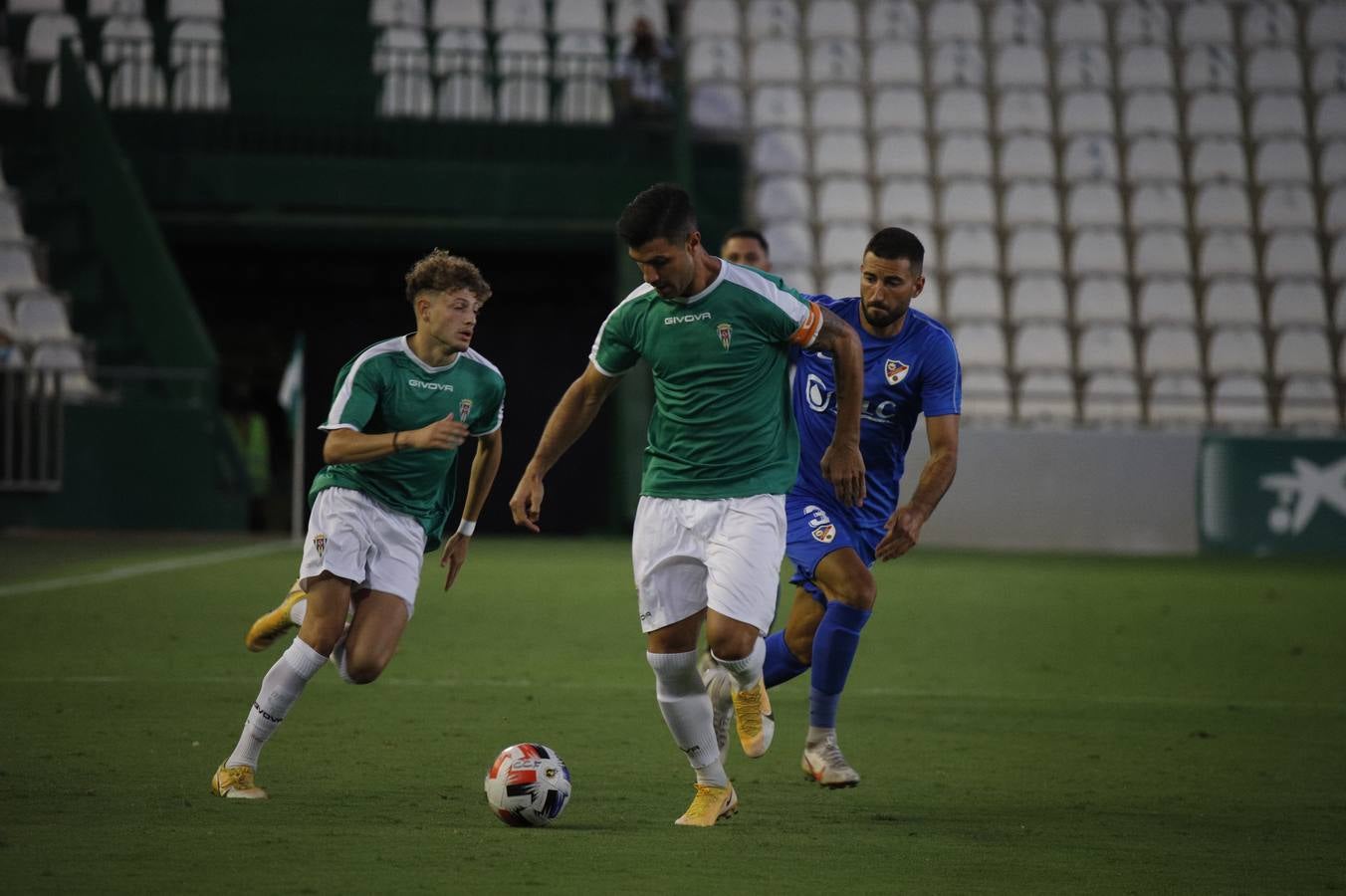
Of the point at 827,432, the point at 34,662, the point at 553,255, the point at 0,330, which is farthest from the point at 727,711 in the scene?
the point at 553,255

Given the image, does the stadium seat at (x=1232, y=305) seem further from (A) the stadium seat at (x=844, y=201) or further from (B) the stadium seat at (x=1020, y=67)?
(A) the stadium seat at (x=844, y=201)

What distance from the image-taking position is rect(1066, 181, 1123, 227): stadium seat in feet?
75.9

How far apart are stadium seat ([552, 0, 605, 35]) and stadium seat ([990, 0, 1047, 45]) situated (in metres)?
5.95

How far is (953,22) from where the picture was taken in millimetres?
25078

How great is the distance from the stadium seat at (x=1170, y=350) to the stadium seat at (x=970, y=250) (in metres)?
2.23

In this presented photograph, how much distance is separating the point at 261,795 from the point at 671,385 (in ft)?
6.07

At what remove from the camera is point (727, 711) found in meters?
6.26

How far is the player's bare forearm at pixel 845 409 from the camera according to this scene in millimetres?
5520

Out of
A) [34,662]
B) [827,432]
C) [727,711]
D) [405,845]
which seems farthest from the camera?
[34,662]

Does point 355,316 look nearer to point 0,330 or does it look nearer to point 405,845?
point 0,330

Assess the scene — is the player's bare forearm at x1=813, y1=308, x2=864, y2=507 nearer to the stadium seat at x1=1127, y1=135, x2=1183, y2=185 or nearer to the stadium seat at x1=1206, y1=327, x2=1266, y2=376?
the stadium seat at x1=1206, y1=327, x2=1266, y2=376

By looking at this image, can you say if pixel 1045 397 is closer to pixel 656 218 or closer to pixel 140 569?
pixel 140 569

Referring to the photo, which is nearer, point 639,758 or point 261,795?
point 261,795

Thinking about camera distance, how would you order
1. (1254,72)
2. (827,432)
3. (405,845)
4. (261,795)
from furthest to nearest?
(1254,72) → (827,432) → (261,795) → (405,845)
